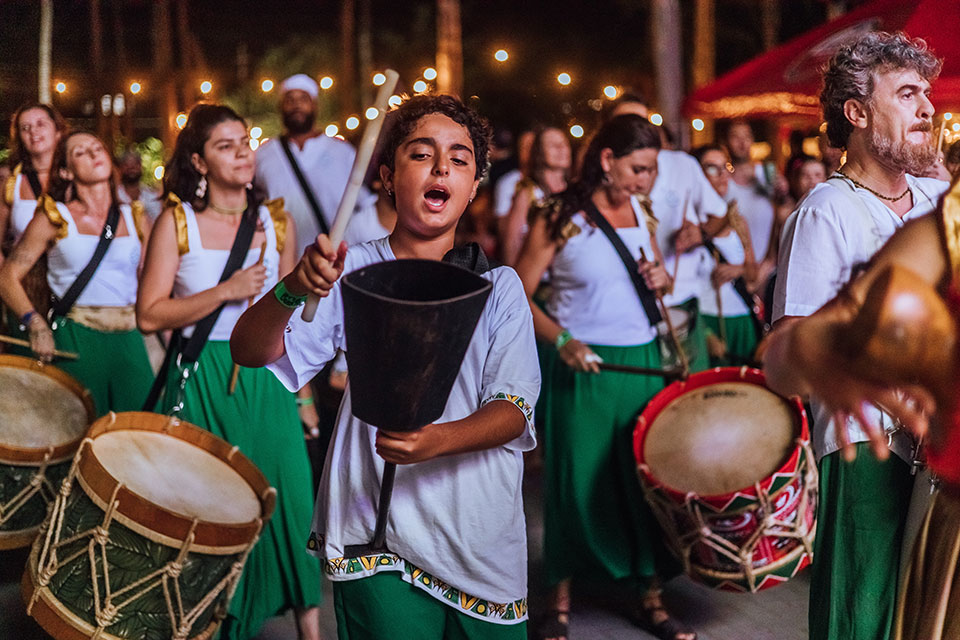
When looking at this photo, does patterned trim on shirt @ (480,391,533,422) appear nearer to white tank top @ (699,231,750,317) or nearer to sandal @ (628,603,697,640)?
sandal @ (628,603,697,640)

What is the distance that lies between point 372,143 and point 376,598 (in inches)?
44.2

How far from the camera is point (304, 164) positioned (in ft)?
21.6

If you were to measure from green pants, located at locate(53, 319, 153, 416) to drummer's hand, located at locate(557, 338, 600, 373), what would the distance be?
2.15 m

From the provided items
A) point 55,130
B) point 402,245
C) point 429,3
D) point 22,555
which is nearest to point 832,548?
point 402,245

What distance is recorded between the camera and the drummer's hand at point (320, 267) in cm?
211

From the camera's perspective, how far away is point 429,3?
31.9 m

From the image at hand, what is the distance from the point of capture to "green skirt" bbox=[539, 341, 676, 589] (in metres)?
4.64

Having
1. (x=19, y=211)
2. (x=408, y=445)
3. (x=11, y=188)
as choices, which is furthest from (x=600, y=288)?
(x=11, y=188)

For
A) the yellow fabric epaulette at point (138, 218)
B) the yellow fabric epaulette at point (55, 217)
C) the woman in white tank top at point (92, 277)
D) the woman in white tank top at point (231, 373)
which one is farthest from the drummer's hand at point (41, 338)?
the woman in white tank top at point (231, 373)

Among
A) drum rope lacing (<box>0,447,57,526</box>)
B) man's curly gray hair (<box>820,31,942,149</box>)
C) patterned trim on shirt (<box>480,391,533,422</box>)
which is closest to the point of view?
patterned trim on shirt (<box>480,391,533,422</box>)

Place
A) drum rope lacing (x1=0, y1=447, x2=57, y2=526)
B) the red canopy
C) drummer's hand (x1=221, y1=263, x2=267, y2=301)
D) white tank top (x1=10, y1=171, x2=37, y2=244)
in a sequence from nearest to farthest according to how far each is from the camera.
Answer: drummer's hand (x1=221, y1=263, x2=267, y2=301) → drum rope lacing (x1=0, y1=447, x2=57, y2=526) → the red canopy → white tank top (x1=10, y1=171, x2=37, y2=244)

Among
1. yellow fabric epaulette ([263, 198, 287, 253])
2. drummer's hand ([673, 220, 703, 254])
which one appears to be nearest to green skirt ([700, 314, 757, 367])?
drummer's hand ([673, 220, 703, 254])

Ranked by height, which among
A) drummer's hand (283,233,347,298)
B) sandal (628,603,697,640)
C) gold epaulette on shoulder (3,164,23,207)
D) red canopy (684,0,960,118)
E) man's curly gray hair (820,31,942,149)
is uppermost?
red canopy (684,0,960,118)

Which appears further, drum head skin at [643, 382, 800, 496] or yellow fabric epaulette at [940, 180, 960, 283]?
drum head skin at [643, 382, 800, 496]
